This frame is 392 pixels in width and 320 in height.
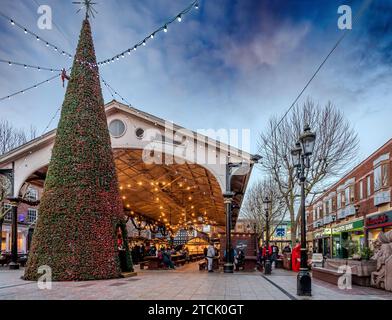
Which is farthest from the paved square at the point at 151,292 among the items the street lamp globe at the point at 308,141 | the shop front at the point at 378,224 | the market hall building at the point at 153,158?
the shop front at the point at 378,224

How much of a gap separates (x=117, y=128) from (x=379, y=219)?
18889 mm

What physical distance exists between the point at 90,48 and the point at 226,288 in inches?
411

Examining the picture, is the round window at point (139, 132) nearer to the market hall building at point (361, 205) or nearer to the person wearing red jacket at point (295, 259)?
the person wearing red jacket at point (295, 259)

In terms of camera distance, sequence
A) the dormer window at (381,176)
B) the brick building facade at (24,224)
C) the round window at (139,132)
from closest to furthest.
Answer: the round window at (139,132)
the dormer window at (381,176)
the brick building facade at (24,224)

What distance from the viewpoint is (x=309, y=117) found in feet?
75.4

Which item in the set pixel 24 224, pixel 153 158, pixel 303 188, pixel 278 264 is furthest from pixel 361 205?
pixel 24 224

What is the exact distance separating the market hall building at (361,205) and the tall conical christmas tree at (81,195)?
9223mm

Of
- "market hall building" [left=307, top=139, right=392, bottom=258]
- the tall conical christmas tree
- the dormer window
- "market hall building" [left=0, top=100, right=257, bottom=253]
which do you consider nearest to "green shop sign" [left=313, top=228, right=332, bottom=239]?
"market hall building" [left=307, top=139, right=392, bottom=258]

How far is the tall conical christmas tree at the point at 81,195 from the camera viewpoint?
44.9 feet

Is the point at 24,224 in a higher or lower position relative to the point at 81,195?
lower

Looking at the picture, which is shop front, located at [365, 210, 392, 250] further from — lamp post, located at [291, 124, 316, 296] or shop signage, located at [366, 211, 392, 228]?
lamp post, located at [291, 124, 316, 296]

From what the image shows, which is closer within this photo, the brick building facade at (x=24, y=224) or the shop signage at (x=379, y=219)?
the shop signage at (x=379, y=219)

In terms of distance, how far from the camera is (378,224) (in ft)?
90.5

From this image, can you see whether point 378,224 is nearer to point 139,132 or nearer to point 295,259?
point 295,259
